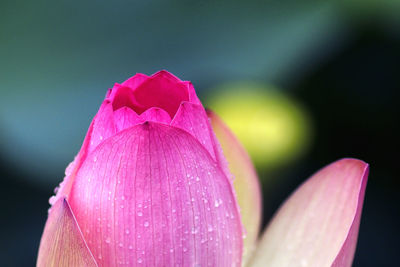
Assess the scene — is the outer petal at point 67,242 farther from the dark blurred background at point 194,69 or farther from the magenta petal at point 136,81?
the dark blurred background at point 194,69

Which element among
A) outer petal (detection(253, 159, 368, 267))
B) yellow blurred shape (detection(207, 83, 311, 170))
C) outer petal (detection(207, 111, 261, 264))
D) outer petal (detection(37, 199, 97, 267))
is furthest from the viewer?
yellow blurred shape (detection(207, 83, 311, 170))

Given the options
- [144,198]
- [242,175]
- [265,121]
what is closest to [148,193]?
[144,198]

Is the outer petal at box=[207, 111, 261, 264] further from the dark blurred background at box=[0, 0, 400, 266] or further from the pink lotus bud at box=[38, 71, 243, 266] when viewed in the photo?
the dark blurred background at box=[0, 0, 400, 266]

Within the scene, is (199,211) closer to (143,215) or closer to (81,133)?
(143,215)

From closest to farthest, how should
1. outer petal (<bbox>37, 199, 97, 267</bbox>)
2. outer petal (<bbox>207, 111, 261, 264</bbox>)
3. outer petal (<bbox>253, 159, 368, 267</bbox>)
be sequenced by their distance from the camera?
outer petal (<bbox>37, 199, 97, 267</bbox>) → outer petal (<bbox>253, 159, 368, 267</bbox>) → outer petal (<bbox>207, 111, 261, 264</bbox>)

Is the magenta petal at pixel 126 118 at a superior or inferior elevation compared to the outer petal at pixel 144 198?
superior

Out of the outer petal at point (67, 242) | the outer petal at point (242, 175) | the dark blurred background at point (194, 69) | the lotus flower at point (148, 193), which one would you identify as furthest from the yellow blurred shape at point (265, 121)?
the outer petal at point (67, 242)

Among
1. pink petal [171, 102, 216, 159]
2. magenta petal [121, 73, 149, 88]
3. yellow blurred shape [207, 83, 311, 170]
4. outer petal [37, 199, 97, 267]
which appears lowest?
outer petal [37, 199, 97, 267]

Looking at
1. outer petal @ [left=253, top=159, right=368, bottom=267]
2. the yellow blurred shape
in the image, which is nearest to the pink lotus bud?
outer petal @ [left=253, top=159, right=368, bottom=267]
